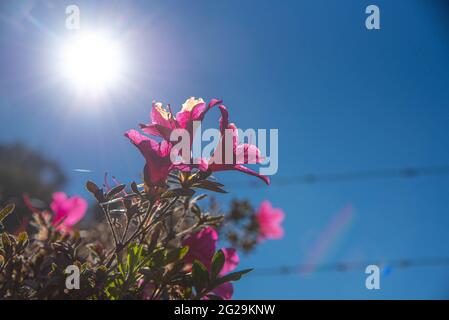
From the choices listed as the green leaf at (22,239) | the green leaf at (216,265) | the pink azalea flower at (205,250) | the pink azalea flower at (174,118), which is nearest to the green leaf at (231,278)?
the green leaf at (216,265)

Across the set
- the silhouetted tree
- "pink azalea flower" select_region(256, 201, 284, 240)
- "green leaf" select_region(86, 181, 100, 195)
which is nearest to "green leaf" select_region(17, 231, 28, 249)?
"green leaf" select_region(86, 181, 100, 195)

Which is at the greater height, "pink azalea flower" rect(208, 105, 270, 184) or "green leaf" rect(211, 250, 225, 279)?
"pink azalea flower" rect(208, 105, 270, 184)

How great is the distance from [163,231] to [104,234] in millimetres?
628

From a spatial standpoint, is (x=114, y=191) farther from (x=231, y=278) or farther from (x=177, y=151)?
(x=231, y=278)

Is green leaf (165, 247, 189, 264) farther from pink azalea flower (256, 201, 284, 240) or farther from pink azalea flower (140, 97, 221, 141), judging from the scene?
pink azalea flower (256, 201, 284, 240)

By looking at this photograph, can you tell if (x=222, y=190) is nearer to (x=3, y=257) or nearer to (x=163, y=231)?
(x=163, y=231)

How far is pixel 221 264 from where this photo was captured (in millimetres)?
1100

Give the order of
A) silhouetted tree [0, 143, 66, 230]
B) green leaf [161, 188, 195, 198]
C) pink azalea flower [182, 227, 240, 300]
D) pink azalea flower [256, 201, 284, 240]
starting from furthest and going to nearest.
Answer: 1. silhouetted tree [0, 143, 66, 230]
2. pink azalea flower [256, 201, 284, 240]
3. pink azalea flower [182, 227, 240, 300]
4. green leaf [161, 188, 195, 198]

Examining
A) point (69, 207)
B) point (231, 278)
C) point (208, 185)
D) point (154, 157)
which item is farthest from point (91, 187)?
point (69, 207)

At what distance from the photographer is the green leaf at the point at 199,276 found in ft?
3.45

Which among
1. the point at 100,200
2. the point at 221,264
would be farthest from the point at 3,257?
the point at 221,264

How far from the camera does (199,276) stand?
1061mm

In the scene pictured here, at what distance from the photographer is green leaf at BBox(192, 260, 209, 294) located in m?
1.05
